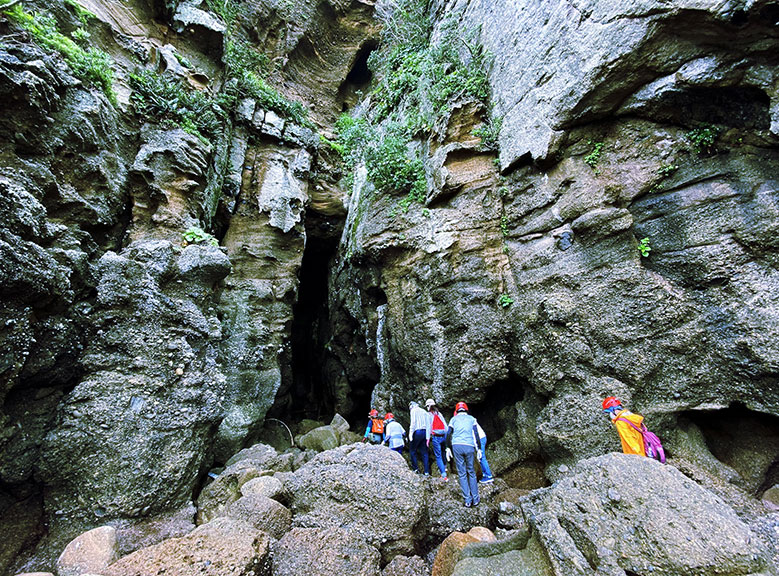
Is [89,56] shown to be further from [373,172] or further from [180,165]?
[373,172]

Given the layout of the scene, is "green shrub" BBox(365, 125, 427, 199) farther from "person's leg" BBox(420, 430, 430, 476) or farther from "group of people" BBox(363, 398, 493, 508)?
"person's leg" BBox(420, 430, 430, 476)

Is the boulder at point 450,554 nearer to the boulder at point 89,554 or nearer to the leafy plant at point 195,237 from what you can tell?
the boulder at point 89,554

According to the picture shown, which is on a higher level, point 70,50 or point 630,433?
point 70,50

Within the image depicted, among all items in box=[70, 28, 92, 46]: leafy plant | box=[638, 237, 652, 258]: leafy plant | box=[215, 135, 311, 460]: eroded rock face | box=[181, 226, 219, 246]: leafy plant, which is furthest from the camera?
box=[215, 135, 311, 460]: eroded rock face

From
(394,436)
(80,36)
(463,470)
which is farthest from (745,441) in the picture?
(80,36)

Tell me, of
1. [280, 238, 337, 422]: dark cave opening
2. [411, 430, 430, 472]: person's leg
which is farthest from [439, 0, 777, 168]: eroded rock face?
[280, 238, 337, 422]: dark cave opening

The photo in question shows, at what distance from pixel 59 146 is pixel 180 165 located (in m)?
2.12

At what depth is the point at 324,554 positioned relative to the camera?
2955 mm

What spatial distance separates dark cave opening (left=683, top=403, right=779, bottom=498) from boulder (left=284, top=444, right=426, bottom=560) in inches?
162

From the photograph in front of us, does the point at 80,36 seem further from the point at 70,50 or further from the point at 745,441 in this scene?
the point at 745,441

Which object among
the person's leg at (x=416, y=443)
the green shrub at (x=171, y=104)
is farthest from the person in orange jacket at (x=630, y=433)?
the green shrub at (x=171, y=104)

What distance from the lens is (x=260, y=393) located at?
8922 mm

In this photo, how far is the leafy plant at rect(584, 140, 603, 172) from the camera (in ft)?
18.1

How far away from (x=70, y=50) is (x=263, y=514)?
847cm
